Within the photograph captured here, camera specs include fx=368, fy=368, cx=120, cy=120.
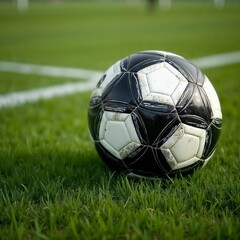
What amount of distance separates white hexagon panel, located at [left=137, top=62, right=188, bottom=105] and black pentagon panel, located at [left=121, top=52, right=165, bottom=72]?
1.9 inches

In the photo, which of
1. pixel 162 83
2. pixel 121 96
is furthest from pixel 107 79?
pixel 162 83

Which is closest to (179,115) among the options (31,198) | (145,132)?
(145,132)

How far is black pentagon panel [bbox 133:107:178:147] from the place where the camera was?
8.49ft

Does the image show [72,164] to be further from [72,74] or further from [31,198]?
[72,74]

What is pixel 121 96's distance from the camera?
2.68 meters

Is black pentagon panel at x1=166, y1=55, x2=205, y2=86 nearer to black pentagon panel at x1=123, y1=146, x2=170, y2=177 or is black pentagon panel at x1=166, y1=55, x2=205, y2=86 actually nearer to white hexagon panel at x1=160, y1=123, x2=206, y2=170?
white hexagon panel at x1=160, y1=123, x2=206, y2=170

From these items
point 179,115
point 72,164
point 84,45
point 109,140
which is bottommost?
point 84,45

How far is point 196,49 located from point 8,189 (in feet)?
31.2

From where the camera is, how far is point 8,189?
8.91 ft

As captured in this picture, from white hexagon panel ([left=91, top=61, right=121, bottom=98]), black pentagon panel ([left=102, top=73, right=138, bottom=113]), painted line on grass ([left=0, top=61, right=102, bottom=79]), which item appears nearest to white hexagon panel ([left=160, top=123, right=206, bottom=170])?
black pentagon panel ([left=102, top=73, right=138, bottom=113])

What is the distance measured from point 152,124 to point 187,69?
555 millimetres

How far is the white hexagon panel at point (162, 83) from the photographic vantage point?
2619mm

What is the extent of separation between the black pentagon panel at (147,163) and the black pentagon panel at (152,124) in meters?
0.07

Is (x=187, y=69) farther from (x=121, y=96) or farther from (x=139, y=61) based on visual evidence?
(x=121, y=96)
